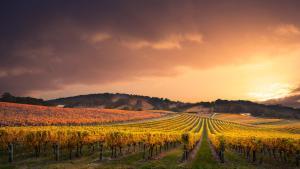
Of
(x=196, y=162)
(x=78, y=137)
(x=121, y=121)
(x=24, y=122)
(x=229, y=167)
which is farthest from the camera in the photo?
(x=121, y=121)

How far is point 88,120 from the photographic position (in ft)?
355

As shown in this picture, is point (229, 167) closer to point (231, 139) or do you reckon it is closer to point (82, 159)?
point (231, 139)

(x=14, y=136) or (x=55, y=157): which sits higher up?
(x=14, y=136)

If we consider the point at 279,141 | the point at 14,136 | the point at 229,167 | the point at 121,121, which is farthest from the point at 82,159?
the point at 121,121

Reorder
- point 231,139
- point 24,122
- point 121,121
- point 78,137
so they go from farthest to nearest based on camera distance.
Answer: point 121,121 → point 24,122 → point 231,139 → point 78,137

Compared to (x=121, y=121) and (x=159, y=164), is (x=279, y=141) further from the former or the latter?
(x=121, y=121)

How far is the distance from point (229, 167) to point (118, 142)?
1814 centimetres

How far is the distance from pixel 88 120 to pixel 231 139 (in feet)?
228

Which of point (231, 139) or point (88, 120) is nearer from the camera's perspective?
point (231, 139)

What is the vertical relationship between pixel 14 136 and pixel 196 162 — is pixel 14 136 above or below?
above

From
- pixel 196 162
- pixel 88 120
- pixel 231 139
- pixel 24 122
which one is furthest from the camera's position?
pixel 88 120

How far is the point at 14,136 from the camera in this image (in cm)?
4216

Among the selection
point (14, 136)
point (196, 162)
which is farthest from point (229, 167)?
point (14, 136)

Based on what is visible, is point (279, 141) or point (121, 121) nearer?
point (279, 141)
